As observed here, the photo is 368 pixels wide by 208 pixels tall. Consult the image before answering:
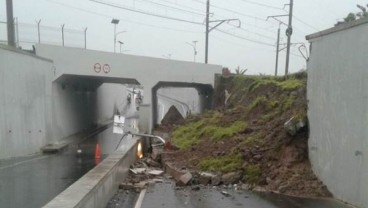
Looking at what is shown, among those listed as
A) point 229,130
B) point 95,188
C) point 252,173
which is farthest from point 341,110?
point 229,130

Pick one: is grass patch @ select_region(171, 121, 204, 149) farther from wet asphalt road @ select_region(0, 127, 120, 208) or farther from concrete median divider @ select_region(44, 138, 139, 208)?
concrete median divider @ select_region(44, 138, 139, 208)

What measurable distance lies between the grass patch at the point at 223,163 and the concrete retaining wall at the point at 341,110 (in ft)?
8.39

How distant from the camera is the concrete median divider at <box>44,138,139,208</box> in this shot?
728cm

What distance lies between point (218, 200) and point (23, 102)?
13996 millimetres

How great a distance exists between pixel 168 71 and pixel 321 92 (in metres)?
21.2

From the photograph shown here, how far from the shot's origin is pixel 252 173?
578 inches

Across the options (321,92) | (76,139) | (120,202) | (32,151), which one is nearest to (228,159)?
(321,92)

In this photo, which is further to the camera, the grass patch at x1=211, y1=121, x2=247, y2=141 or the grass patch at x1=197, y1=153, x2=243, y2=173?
the grass patch at x1=211, y1=121, x2=247, y2=141

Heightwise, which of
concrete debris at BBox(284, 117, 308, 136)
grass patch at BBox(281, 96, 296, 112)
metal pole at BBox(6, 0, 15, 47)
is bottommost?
concrete debris at BBox(284, 117, 308, 136)

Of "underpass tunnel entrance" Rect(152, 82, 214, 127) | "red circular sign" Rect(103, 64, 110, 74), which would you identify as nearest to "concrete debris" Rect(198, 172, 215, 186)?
"red circular sign" Rect(103, 64, 110, 74)

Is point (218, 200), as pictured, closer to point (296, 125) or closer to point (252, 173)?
point (252, 173)

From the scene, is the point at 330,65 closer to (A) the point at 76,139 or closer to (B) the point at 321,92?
(B) the point at 321,92

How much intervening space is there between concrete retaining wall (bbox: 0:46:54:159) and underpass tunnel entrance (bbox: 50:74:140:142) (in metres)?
1.96

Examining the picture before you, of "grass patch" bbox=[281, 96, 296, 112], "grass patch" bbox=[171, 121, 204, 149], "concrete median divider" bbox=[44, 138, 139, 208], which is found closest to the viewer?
"concrete median divider" bbox=[44, 138, 139, 208]
